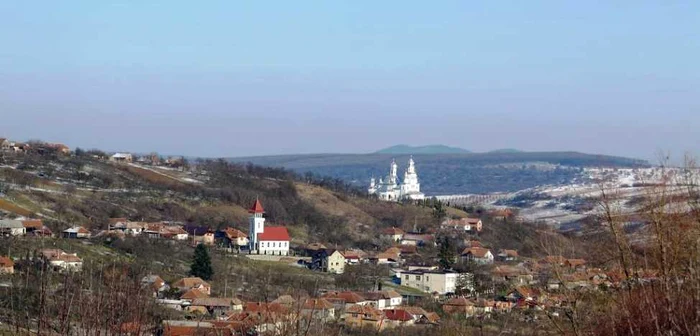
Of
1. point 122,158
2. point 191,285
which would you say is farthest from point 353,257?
point 122,158

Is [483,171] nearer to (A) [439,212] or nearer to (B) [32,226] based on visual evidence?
(A) [439,212]

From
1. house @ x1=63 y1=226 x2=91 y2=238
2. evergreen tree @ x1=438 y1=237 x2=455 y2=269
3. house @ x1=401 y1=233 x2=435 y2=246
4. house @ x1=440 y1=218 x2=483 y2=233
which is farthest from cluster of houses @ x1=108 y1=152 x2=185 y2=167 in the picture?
evergreen tree @ x1=438 y1=237 x2=455 y2=269

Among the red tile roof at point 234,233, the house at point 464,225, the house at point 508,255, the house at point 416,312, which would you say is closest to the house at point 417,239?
the house at point 464,225

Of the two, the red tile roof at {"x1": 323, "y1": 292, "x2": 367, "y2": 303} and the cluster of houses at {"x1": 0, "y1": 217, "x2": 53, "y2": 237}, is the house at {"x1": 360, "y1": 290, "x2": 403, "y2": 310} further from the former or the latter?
the cluster of houses at {"x1": 0, "y1": 217, "x2": 53, "y2": 237}

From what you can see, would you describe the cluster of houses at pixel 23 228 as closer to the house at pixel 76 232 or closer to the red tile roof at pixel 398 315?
the house at pixel 76 232

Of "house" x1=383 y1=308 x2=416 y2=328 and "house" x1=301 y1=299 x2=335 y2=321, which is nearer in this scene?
"house" x1=301 y1=299 x2=335 y2=321

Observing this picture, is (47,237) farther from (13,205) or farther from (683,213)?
(683,213)
